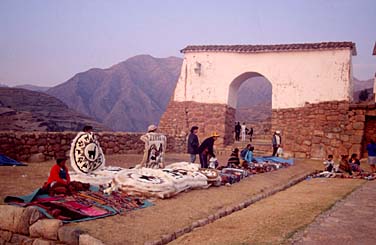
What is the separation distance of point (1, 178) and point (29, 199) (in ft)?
9.16

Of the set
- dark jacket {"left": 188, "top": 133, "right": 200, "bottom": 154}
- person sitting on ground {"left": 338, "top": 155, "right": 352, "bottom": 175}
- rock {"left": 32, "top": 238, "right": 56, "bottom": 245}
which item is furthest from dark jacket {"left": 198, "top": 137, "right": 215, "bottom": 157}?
rock {"left": 32, "top": 238, "right": 56, "bottom": 245}

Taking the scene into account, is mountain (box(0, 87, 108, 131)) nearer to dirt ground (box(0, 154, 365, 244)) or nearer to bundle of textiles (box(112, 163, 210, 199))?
dirt ground (box(0, 154, 365, 244))

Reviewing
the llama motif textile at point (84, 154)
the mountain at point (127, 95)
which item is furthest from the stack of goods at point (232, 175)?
the mountain at point (127, 95)

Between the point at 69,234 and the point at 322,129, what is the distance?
580 inches

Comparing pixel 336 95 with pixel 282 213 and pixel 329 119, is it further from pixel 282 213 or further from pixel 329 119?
A: pixel 282 213

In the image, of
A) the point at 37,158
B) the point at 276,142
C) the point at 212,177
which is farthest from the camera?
the point at 276,142

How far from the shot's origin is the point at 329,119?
18.1 meters

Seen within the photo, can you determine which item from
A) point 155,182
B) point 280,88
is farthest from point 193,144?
point 280,88

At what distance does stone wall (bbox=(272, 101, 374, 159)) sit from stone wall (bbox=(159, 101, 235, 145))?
2325 millimetres

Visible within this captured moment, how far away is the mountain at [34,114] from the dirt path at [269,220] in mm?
10313

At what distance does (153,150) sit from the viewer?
10656 millimetres

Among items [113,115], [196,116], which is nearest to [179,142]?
[196,116]

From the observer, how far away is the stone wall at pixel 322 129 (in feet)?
57.5

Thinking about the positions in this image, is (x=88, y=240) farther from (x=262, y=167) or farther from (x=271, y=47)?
(x=271, y=47)
